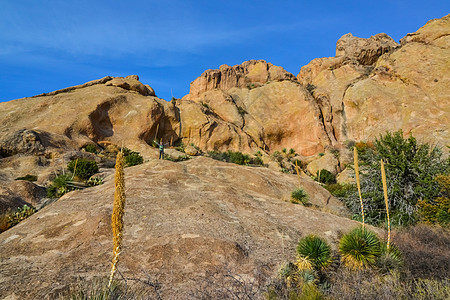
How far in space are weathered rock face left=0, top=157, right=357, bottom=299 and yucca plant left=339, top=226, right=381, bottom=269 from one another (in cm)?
126

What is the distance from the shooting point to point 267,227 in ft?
26.3

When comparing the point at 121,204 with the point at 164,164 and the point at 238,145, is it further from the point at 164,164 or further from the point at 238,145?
the point at 238,145

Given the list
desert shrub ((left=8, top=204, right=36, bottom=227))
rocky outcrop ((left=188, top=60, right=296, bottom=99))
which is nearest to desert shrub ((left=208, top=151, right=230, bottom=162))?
rocky outcrop ((left=188, top=60, right=296, bottom=99))

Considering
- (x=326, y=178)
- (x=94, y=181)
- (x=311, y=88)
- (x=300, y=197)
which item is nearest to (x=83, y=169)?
(x=94, y=181)

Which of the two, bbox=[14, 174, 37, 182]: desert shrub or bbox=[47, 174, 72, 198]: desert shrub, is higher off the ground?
bbox=[14, 174, 37, 182]: desert shrub

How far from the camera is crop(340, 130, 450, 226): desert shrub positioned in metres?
11.5

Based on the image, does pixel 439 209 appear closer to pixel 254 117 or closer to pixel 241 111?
pixel 254 117

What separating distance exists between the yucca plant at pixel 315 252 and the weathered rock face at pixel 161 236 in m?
0.39

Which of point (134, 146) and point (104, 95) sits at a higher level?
point (104, 95)

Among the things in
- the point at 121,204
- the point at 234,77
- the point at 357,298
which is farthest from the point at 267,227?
the point at 234,77

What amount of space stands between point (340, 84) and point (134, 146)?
37.9 meters

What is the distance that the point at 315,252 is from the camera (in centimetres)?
607

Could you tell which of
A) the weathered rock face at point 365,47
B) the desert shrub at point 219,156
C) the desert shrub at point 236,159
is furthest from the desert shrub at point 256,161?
the weathered rock face at point 365,47

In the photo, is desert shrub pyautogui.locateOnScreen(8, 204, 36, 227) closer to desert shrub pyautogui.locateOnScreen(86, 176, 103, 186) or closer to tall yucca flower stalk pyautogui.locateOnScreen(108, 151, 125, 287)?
desert shrub pyautogui.locateOnScreen(86, 176, 103, 186)
